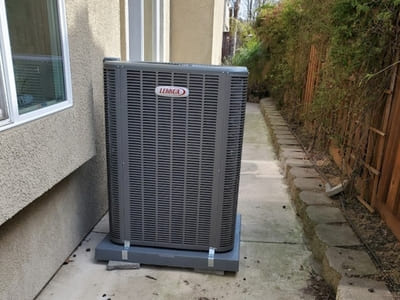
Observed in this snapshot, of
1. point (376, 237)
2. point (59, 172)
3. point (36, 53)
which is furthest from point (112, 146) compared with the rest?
point (376, 237)

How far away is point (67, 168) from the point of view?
2068 mm

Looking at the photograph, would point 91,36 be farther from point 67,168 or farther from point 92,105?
point 67,168

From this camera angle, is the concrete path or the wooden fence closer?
the concrete path

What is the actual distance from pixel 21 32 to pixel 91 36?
0.72 m

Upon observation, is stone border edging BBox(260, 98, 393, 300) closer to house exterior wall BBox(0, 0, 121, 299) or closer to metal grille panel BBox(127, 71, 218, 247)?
metal grille panel BBox(127, 71, 218, 247)

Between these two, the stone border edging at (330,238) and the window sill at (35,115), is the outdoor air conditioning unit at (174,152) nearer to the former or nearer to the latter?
the window sill at (35,115)

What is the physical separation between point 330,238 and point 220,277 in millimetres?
821

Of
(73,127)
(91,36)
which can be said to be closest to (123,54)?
(91,36)

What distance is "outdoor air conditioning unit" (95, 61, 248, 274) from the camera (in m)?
1.97

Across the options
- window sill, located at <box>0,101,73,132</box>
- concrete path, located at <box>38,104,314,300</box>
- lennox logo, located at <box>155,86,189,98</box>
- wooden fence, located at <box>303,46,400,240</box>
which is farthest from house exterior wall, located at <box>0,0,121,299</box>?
wooden fence, located at <box>303,46,400,240</box>

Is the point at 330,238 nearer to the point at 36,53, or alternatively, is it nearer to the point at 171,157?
the point at 171,157

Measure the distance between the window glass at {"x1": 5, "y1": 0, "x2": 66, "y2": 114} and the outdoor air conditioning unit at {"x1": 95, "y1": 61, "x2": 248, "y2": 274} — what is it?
1.03 feet

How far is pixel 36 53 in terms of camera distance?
6.13ft

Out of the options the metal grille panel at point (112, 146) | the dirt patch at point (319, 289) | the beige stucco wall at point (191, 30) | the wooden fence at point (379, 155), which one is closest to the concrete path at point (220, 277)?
the dirt patch at point (319, 289)
